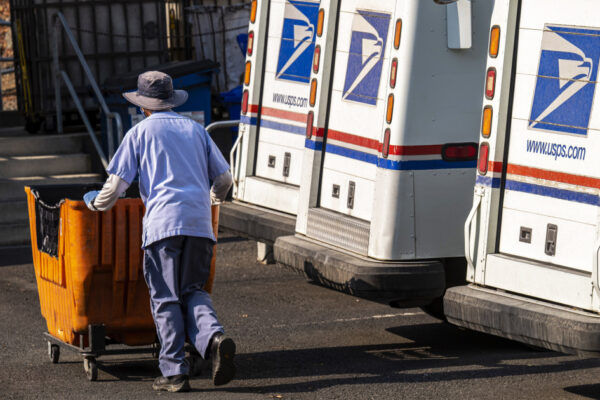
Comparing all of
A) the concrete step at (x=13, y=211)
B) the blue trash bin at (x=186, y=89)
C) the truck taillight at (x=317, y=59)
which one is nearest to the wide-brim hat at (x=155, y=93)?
the truck taillight at (x=317, y=59)

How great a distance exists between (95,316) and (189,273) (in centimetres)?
61

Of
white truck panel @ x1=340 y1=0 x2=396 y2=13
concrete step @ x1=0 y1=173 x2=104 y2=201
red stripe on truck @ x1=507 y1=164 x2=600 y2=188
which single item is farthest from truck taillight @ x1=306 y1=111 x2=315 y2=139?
concrete step @ x1=0 y1=173 x2=104 y2=201

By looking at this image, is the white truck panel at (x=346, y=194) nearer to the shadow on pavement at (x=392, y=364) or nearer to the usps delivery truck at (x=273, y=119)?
the usps delivery truck at (x=273, y=119)

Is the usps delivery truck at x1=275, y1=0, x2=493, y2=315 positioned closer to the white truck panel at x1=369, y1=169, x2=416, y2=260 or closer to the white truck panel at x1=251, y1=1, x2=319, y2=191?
the white truck panel at x1=369, y1=169, x2=416, y2=260

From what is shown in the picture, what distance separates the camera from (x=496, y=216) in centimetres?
643

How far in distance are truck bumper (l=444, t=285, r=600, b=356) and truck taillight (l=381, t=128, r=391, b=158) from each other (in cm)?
99

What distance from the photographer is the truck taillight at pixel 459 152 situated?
275 inches

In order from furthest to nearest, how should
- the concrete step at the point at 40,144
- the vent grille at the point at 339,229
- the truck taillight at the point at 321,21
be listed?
the concrete step at the point at 40,144 → the truck taillight at the point at 321,21 → the vent grille at the point at 339,229

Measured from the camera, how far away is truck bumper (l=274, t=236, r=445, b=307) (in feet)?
22.3

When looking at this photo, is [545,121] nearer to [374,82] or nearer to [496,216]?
[496,216]

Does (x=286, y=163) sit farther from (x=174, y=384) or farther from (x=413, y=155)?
(x=174, y=384)

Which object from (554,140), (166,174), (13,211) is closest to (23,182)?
(13,211)

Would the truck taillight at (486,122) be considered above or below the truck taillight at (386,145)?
above

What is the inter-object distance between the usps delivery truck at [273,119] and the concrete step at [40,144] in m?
3.95
